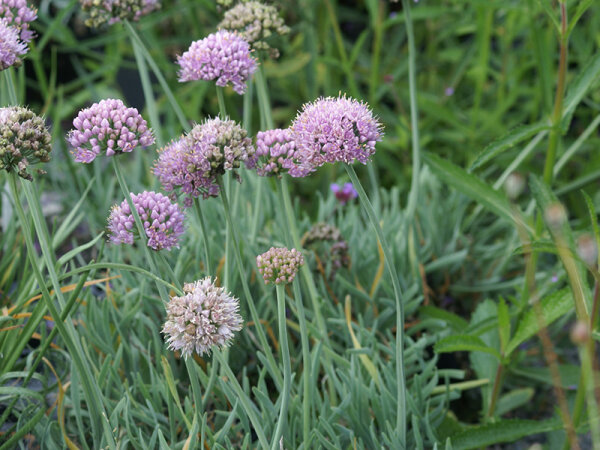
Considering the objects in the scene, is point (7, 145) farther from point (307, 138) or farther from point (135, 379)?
point (135, 379)

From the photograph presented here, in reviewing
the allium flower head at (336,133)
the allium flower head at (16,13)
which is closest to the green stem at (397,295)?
the allium flower head at (336,133)

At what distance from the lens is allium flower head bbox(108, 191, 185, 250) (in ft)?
4.27

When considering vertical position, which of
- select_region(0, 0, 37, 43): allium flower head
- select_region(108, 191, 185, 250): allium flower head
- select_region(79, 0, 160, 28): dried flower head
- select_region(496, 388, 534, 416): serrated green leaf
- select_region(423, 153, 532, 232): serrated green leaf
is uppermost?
select_region(0, 0, 37, 43): allium flower head

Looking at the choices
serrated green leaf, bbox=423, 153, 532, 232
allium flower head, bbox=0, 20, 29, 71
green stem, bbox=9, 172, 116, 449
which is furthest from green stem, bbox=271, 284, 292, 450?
serrated green leaf, bbox=423, 153, 532, 232

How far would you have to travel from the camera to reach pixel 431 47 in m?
3.39

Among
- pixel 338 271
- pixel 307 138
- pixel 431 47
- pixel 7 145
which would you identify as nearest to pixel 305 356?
pixel 307 138

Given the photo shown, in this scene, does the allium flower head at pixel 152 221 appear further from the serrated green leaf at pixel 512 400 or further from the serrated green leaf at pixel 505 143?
the serrated green leaf at pixel 512 400

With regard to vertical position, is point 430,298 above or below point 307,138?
below

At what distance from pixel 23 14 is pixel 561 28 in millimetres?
1227

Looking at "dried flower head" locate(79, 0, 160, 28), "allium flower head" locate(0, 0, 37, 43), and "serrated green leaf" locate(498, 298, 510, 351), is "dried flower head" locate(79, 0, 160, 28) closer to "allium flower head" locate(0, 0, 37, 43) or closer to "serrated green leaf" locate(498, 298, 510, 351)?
"allium flower head" locate(0, 0, 37, 43)

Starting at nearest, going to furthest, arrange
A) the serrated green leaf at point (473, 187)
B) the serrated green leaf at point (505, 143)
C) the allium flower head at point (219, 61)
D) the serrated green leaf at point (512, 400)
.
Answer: the allium flower head at point (219, 61), the serrated green leaf at point (505, 143), the serrated green leaf at point (473, 187), the serrated green leaf at point (512, 400)

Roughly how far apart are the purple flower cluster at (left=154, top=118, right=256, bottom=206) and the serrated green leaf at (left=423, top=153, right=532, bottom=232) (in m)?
0.75

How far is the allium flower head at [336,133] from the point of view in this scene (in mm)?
1189

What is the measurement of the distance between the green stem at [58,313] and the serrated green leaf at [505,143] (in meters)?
0.99
